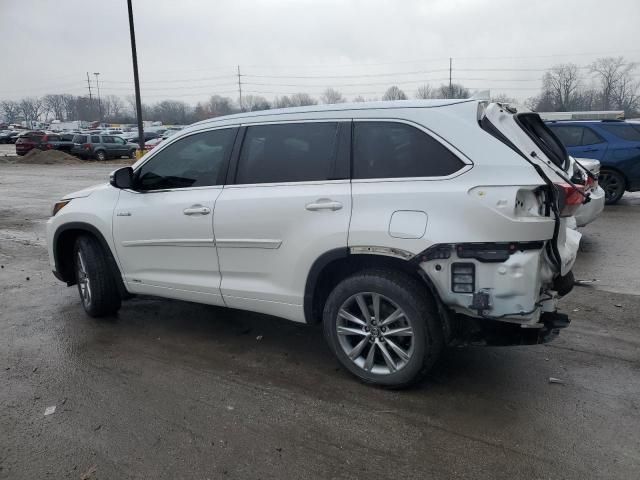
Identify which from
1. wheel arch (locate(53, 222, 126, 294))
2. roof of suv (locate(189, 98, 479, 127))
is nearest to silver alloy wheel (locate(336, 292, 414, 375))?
roof of suv (locate(189, 98, 479, 127))

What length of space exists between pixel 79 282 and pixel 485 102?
4.11m

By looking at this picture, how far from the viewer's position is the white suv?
3.21m

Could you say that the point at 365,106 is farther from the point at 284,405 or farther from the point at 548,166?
the point at 284,405

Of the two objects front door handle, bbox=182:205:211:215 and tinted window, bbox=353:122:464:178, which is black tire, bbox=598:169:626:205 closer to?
tinted window, bbox=353:122:464:178

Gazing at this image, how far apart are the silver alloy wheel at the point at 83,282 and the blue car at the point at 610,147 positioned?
921 cm

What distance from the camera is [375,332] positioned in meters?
3.65

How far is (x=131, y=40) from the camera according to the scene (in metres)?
19.8

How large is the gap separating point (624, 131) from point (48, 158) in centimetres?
3039

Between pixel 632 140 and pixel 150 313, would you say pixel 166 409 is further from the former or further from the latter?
pixel 632 140

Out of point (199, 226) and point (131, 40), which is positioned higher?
point (131, 40)

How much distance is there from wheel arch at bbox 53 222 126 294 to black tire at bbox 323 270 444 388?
2320 mm

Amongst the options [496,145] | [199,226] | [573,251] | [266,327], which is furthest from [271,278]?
[573,251]

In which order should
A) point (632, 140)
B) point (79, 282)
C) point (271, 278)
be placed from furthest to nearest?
point (632, 140), point (79, 282), point (271, 278)

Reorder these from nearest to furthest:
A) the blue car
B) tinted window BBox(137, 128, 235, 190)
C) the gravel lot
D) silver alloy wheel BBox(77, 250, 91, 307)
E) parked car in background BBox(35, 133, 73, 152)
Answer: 1. the gravel lot
2. tinted window BBox(137, 128, 235, 190)
3. silver alloy wheel BBox(77, 250, 91, 307)
4. the blue car
5. parked car in background BBox(35, 133, 73, 152)
